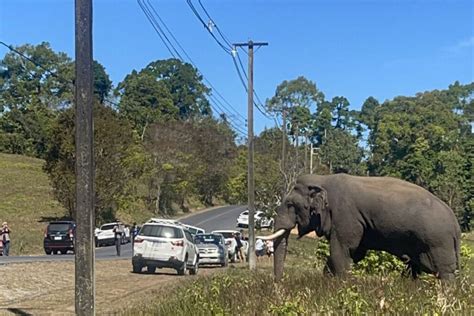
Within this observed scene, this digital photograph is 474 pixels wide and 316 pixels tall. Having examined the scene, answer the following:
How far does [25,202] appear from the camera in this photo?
69.8 meters

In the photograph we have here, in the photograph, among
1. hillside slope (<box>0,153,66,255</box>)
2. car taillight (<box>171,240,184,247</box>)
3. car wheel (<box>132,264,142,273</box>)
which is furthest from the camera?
hillside slope (<box>0,153,66,255</box>)

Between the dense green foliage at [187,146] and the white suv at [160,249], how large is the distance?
22454 mm

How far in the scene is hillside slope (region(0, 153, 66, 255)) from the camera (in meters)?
53.7

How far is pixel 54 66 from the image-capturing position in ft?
381

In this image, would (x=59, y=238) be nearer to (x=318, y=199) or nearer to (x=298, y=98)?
(x=318, y=199)

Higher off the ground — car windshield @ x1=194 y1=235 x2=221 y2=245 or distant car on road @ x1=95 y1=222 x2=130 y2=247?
car windshield @ x1=194 y1=235 x2=221 y2=245

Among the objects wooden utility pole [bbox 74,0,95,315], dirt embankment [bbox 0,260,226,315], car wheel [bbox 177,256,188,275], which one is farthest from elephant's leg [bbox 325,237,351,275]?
car wheel [bbox 177,256,188,275]

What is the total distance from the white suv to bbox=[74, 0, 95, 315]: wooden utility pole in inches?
657

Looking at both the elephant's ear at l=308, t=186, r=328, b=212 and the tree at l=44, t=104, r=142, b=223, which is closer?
the elephant's ear at l=308, t=186, r=328, b=212

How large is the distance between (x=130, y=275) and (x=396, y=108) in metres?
103

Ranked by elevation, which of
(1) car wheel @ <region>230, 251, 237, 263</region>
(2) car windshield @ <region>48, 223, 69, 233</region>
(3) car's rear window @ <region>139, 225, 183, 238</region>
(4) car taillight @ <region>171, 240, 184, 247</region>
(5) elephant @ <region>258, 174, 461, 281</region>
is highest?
(5) elephant @ <region>258, 174, 461, 281</region>

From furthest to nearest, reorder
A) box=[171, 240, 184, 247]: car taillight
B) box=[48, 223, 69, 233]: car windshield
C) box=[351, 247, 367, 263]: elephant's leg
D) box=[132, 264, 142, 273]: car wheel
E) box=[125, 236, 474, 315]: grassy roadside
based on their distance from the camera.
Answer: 1. box=[48, 223, 69, 233]: car windshield
2. box=[171, 240, 184, 247]: car taillight
3. box=[132, 264, 142, 273]: car wheel
4. box=[351, 247, 367, 263]: elephant's leg
5. box=[125, 236, 474, 315]: grassy roadside

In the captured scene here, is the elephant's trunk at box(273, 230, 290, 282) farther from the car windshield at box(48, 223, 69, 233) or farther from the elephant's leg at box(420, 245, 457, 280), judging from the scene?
the car windshield at box(48, 223, 69, 233)

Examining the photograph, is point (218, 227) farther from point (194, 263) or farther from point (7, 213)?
point (194, 263)
